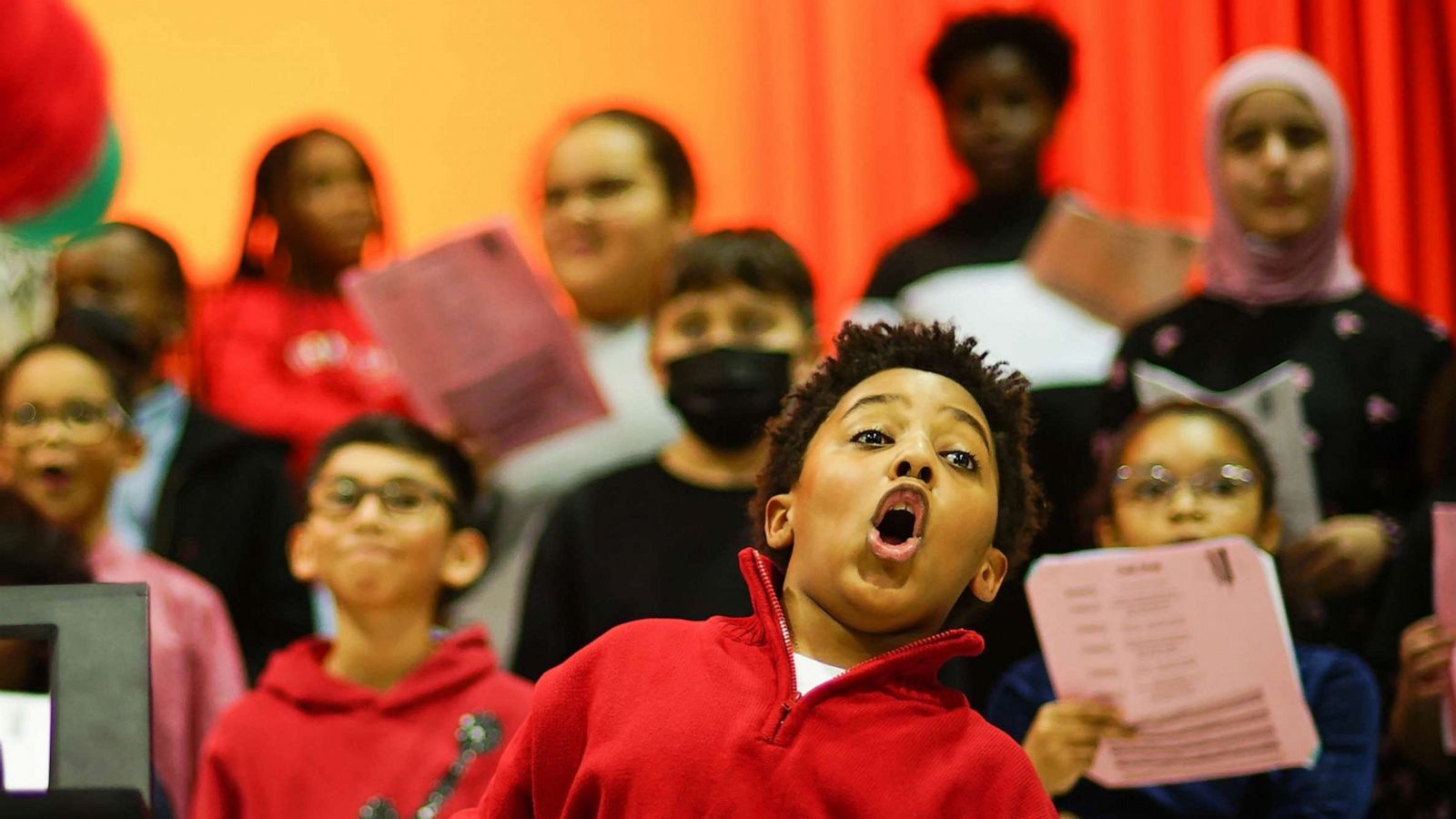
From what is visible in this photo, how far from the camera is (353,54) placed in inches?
189

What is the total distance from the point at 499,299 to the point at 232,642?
2.17ft

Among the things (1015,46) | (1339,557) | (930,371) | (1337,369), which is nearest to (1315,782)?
(1339,557)

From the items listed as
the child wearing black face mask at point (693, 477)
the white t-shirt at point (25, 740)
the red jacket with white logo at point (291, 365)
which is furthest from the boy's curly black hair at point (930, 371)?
the red jacket with white logo at point (291, 365)

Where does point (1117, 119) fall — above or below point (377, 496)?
above

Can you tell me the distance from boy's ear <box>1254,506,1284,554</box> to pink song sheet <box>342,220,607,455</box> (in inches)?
41.1

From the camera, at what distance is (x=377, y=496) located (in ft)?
8.32

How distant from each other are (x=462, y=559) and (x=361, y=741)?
34 centimetres

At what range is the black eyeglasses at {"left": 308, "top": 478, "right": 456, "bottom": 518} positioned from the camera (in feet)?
8.30

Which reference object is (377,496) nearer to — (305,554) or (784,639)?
(305,554)

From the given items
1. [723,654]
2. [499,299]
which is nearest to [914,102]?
[499,299]

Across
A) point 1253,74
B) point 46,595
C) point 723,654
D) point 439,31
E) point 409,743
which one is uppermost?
point 439,31

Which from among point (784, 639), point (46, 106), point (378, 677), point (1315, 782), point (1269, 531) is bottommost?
point (1315, 782)

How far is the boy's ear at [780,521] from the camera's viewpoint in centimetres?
179

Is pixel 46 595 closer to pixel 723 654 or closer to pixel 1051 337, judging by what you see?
pixel 723 654
